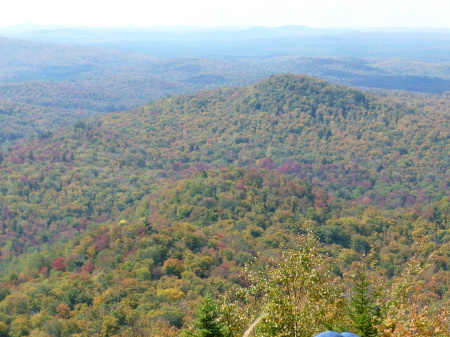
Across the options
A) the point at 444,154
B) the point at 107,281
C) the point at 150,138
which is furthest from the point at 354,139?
the point at 107,281

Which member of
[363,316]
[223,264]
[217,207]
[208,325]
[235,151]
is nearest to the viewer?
[208,325]

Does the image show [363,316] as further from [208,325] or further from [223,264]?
[223,264]

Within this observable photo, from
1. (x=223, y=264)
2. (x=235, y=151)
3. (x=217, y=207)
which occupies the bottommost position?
(x=235, y=151)

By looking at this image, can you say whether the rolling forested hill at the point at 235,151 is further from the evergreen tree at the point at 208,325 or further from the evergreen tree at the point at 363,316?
the evergreen tree at the point at 208,325

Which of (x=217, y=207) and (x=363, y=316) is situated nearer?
(x=363, y=316)

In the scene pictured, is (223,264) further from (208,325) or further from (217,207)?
(208,325)

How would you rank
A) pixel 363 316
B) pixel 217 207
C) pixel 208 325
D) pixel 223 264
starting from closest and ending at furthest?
1. pixel 208 325
2. pixel 363 316
3. pixel 223 264
4. pixel 217 207

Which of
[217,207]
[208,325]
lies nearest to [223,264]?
[217,207]

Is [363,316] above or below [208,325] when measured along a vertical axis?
above

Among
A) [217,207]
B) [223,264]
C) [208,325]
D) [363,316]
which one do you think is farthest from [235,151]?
[208,325]

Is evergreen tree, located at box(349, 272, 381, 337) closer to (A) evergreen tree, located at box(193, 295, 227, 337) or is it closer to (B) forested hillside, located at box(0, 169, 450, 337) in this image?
(B) forested hillside, located at box(0, 169, 450, 337)

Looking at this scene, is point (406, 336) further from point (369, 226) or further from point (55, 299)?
point (369, 226)

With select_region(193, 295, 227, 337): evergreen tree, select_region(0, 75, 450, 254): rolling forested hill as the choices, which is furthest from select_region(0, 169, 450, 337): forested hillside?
select_region(0, 75, 450, 254): rolling forested hill
